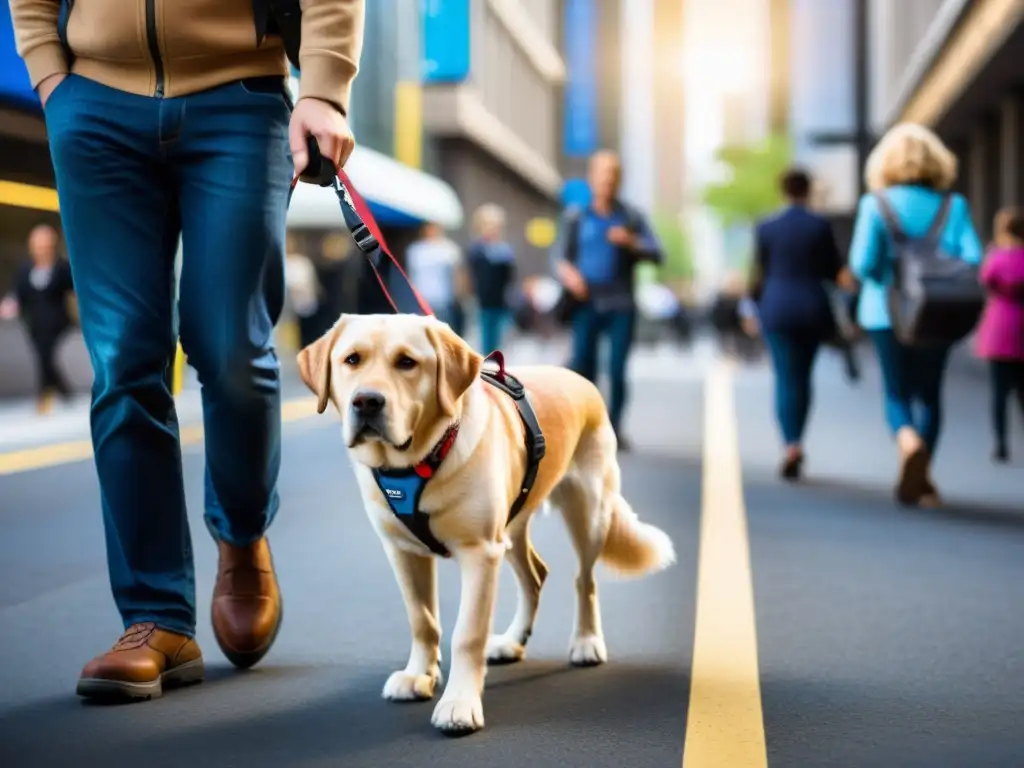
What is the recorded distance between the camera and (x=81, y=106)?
156 inches

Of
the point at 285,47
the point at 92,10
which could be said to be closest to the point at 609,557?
the point at 285,47

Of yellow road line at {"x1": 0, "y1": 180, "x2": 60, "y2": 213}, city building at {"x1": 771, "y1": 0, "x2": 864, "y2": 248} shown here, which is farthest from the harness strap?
city building at {"x1": 771, "y1": 0, "x2": 864, "y2": 248}

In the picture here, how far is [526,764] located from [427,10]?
4834 centimetres

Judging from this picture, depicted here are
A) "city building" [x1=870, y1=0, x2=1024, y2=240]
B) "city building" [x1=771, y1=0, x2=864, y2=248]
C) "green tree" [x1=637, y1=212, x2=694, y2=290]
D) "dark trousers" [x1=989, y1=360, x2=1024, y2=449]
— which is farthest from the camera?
"green tree" [x1=637, y1=212, x2=694, y2=290]

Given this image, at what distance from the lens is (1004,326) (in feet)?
36.0

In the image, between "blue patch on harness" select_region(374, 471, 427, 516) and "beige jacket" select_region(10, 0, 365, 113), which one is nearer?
"blue patch on harness" select_region(374, 471, 427, 516)

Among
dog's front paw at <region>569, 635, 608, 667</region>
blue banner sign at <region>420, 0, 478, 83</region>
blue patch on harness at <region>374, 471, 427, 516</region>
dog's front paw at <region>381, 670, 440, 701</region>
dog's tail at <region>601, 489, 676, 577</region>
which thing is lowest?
dog's front paw at <region>569, 635, 608, 667</region>

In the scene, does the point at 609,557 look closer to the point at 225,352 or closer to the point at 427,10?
the point at 225,352

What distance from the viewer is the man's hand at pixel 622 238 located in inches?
448

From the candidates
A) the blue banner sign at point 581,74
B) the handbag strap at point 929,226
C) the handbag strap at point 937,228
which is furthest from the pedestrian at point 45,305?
the blue banner sign at point 581,74

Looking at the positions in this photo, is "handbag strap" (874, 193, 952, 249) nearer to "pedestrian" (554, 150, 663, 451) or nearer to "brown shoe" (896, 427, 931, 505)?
"brown shoe" (896, 427, 931, 505)

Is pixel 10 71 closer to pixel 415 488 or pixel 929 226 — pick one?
pixel 929 226

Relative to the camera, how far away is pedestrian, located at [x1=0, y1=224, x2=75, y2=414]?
15461 millimetres

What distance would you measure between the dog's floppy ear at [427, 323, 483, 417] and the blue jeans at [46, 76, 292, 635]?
67cm
